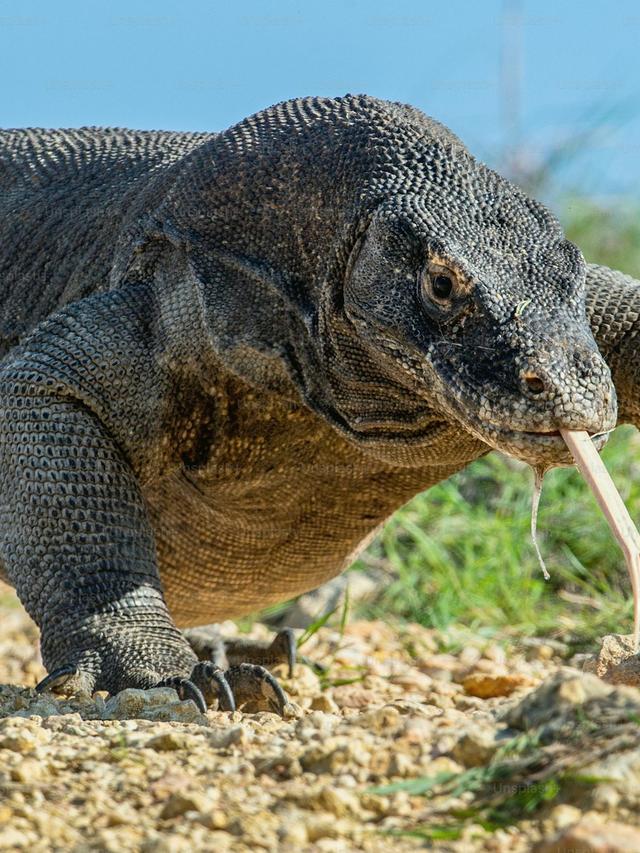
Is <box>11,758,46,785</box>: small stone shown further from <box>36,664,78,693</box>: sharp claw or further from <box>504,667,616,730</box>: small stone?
<box>36,664,78,693</box>: sharp claw

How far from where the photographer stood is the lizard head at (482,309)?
11.8 ft

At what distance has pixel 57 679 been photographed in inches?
162

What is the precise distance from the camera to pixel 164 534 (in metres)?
5.24

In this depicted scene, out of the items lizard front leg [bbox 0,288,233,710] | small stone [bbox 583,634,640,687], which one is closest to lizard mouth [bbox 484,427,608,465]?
small stone [bbox 583,634,640,687]

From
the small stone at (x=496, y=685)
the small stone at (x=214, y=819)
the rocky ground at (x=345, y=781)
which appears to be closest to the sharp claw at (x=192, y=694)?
the rocky ground at (x=345, y=781)

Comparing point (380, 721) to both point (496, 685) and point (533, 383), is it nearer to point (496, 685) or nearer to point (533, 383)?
point (533, 383)

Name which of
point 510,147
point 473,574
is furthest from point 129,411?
point 510,147

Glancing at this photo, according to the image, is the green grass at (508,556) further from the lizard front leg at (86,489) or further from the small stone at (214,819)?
the small stone at (214,819)

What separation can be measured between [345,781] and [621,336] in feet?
7.95

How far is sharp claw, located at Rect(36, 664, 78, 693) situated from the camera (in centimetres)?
412

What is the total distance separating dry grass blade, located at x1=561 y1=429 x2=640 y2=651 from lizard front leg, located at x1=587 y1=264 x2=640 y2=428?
113cm

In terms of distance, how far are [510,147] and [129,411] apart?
7.66 metres

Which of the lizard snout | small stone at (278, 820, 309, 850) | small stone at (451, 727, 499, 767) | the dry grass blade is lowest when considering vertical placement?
small stone at (278, 820, 309, 850)

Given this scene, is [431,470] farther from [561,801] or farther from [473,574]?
[473,574]
